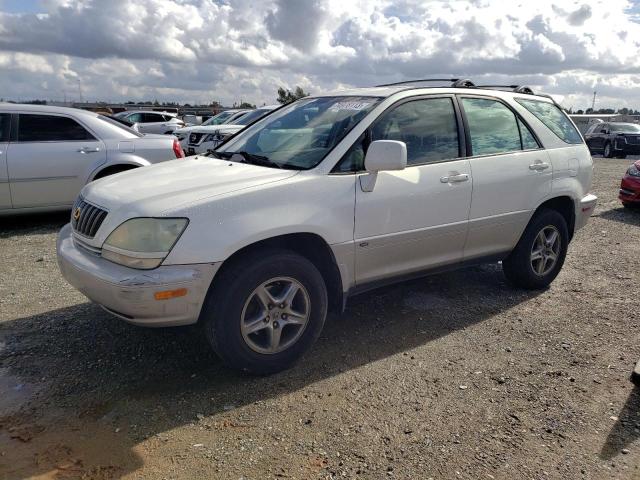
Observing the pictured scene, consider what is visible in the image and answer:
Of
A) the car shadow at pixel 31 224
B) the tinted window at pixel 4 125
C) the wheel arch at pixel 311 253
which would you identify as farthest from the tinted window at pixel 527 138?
the tinted window at pixel 4 125

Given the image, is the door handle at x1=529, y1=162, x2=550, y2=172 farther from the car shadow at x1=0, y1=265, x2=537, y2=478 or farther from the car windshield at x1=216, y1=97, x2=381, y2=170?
the car windshield at x1=216, y1=97, x2=381, y2=170

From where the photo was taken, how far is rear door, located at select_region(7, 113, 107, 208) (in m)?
6.96

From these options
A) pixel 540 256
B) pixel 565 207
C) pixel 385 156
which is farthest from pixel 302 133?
pixel 565 207

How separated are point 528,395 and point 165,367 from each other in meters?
2.30

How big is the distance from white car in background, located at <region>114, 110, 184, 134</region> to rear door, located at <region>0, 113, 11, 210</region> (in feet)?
48.2

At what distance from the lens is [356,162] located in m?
3.75

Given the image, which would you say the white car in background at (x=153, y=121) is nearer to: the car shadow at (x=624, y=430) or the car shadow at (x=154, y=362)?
the car shadow at (x=154, y=362)

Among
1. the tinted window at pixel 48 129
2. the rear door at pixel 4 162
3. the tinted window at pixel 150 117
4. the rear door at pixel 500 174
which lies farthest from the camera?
the tinted window at pixel 150 117

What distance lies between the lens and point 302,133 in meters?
4.10

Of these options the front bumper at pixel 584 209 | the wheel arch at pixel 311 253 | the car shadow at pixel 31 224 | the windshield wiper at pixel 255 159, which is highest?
the windshield wiper at pixel 255 159

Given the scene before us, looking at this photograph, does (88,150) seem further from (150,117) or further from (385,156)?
(150,117)

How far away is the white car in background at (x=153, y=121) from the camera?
70.9ft

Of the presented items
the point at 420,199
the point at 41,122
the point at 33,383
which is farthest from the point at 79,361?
the point at 41,122

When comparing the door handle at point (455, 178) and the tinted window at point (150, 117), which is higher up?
the tinted window at point (150, 117)
